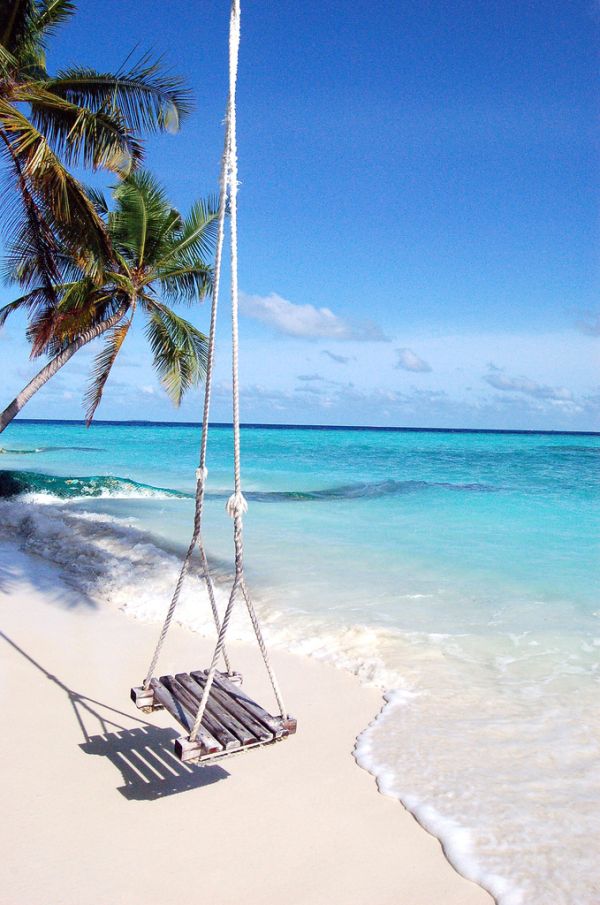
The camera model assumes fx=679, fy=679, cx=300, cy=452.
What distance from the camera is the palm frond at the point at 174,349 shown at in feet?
40.4

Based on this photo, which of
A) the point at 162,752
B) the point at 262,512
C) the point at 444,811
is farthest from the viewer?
the point at 262,512

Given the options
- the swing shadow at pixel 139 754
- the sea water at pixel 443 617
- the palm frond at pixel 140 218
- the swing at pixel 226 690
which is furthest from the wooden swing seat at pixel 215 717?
the palm frond at pixel 140 218

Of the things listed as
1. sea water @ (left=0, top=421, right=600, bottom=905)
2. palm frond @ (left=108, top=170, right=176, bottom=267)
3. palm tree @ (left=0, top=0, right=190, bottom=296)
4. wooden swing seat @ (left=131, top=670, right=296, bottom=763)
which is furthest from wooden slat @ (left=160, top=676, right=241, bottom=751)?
palm frond @ (left=108, top=170, right=176, bottom=267)

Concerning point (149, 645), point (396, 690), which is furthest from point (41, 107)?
point (396, 690)

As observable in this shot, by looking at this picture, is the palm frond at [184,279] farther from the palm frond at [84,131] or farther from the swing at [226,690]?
the swing at [226,690]

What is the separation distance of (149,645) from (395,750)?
7.76 feet

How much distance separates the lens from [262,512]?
47.0ft

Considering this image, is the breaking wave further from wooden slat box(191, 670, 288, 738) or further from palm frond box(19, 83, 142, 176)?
wooden slat box(191, 670, 288, 738)

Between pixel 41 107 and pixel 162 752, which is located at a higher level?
pixel 41 107

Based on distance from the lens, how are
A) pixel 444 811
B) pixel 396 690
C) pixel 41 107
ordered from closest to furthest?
pixel 444 811 → pixel 396 690 → pixel 41 107

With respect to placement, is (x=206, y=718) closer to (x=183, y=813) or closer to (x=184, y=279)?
(x=183, y=813)

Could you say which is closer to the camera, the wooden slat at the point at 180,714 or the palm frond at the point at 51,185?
the wooden slat at the point at 180,714

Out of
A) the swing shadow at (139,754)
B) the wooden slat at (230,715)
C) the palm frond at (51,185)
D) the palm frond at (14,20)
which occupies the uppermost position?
the palm frond at (14,20)

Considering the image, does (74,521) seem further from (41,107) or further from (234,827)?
(234,827)
